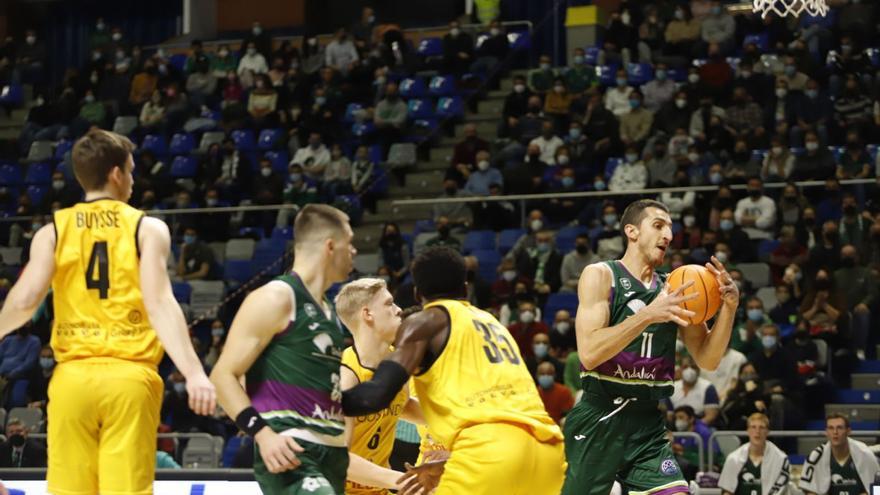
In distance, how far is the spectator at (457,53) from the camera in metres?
23.5

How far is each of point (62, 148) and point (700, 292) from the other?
18.5 metres

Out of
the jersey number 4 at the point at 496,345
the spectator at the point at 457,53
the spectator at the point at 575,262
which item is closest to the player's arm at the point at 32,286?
the jersey number 4 at the point at 496,345

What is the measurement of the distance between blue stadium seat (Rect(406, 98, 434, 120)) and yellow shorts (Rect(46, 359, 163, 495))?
17113 mm

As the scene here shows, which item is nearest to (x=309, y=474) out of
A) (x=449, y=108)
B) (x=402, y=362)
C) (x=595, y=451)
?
(x=402, y=362)

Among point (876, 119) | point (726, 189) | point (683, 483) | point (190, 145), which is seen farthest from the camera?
point (190, 145)

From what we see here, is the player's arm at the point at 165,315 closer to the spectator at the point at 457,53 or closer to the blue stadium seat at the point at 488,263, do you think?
the blue stadium seat at the point at 488,263

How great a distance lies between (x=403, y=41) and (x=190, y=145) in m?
4.00

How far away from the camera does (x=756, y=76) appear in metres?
19.8

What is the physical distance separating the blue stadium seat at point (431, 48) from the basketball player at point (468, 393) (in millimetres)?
18520

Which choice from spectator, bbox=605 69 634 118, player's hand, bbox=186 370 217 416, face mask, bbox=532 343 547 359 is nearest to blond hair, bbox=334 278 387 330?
player's hand, bbox=186 370 217 416

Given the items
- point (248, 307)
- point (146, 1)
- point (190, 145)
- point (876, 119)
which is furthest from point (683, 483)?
point (146, 1)

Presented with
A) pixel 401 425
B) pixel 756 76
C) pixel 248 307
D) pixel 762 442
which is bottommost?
pixel 762 442

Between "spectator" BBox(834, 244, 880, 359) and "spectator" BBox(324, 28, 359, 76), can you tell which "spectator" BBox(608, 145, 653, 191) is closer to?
"spectator" BBox(834, 244, 880, 359)

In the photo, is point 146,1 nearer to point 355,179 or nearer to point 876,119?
point 355,179
